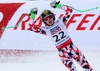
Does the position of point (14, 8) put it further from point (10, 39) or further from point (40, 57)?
point (40, 57)

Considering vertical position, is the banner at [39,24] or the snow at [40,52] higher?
the banner at [39,24]

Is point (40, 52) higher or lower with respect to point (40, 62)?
higher

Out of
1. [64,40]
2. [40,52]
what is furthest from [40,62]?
[64,40]

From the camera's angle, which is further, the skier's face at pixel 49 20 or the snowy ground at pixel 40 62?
the snowy ground at pixel 40 62

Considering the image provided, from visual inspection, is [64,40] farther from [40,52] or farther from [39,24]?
[40,52]

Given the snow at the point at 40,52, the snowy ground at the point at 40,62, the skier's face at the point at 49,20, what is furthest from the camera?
the snow at the point at 40,52

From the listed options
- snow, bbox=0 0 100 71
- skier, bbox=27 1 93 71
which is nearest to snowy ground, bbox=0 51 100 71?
snow, bbox=0 0 100 71

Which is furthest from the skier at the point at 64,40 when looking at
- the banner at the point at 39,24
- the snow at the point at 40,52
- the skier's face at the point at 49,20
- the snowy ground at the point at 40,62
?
the banner at the point at 39,24

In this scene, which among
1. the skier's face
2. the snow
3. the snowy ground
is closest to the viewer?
the skier's face

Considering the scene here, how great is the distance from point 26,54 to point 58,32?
165 cm

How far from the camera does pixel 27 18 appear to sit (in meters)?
6.19

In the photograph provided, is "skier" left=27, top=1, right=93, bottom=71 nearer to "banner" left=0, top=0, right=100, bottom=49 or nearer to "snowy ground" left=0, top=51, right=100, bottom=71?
"snowy ground" left=0, top=51, right=100, bottom=71

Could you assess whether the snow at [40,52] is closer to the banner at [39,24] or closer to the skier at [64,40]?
the banner at [39,24]

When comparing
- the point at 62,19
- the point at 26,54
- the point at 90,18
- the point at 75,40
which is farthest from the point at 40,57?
the point at 62,19
